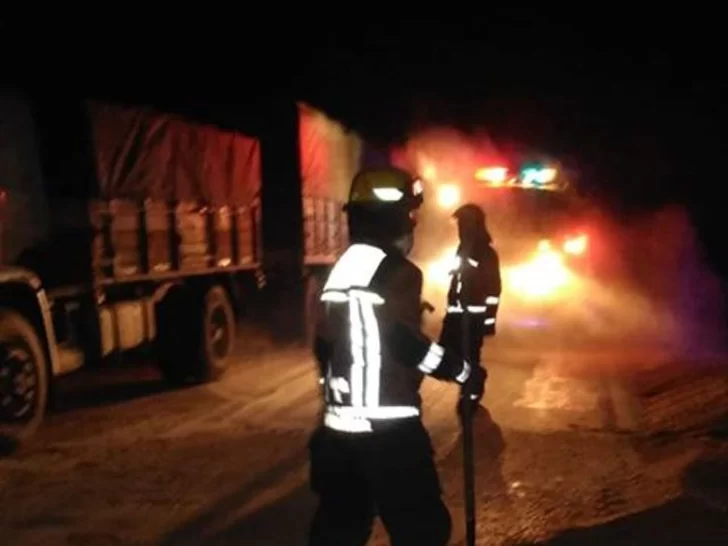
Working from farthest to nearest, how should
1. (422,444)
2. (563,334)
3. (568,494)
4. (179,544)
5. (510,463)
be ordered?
(563,334) < (510,463) < (568,494) < (179,544) < (422,444)

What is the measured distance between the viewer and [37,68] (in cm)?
1089

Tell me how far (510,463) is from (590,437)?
1361 mm

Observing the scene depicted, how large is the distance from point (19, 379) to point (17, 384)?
0.04m

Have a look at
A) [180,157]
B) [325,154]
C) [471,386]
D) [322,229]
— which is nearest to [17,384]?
[180,157]

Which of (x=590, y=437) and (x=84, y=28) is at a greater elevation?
(x=84, y=28)

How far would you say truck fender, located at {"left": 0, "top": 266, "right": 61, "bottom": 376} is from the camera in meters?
9.84

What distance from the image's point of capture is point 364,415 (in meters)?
4.95

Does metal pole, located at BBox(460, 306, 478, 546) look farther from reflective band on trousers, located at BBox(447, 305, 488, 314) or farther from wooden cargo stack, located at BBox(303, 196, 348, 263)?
wooden cargo stack, located at BBox(303, 196, 348, 263)

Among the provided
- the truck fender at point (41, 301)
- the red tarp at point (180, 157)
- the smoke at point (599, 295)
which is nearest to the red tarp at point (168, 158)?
the red tarp at point (180, 157)

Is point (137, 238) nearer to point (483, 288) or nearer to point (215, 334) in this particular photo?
point (215, 334)

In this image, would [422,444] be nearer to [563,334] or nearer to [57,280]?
[57,280]

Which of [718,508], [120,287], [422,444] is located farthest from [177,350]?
[422,444]

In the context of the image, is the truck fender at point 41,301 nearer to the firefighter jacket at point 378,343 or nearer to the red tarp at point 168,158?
the red tarp at point 168,158

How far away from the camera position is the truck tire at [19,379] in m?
9.66
